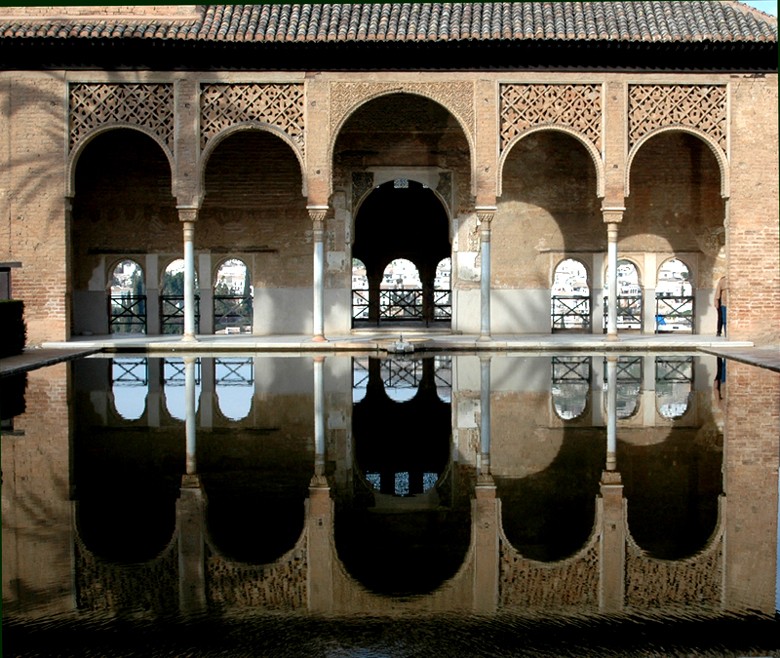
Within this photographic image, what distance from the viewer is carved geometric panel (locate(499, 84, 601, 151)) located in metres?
16.0

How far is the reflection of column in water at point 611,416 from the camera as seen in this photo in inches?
248

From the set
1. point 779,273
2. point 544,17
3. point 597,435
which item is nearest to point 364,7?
point 544,17

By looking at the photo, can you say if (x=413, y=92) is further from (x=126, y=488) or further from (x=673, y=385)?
(x=126, y=488)

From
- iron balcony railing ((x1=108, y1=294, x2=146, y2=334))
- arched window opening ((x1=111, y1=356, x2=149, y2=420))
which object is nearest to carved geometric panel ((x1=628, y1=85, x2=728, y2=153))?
arched window opening ((x1=111, y1=356, x2=149, y2=420))

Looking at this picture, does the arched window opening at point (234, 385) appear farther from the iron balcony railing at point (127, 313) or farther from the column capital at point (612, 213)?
the column capital at point (612, 213)

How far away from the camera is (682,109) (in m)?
16.1

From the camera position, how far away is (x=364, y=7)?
16641mm

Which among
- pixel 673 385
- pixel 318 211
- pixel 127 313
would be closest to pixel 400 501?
pixel 673 385

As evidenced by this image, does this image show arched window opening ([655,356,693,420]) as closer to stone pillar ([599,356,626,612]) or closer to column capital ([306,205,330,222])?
stone pillar ([599,356,626,612])

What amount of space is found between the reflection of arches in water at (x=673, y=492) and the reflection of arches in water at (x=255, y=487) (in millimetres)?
1767

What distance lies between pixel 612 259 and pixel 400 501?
1233 cm

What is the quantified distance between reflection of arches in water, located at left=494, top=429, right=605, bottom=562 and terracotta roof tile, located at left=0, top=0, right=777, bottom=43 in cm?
1093

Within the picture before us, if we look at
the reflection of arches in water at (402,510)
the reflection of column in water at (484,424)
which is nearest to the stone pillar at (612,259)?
the reflection of column in water at (484,424)

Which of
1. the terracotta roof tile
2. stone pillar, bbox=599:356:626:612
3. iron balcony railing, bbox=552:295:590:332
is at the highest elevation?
the terracotta roof tile
